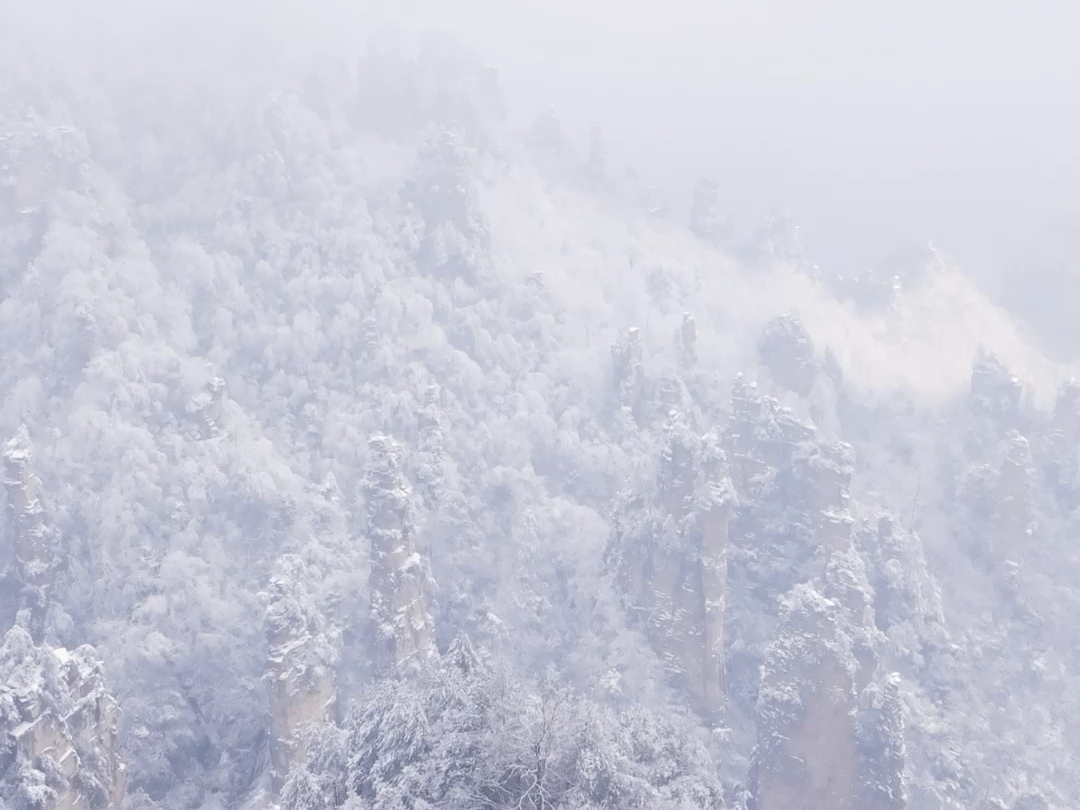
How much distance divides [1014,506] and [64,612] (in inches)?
4258

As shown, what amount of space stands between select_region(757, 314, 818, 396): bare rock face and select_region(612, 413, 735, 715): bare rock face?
49.1 meters

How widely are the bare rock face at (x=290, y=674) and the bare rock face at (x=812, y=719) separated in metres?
36.9

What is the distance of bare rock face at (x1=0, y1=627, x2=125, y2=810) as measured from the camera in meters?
48.6

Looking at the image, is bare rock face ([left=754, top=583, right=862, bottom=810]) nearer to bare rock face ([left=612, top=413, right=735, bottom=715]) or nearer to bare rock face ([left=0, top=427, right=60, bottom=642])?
bare rock face ([left=612, top=413, right=735, bottom=715])

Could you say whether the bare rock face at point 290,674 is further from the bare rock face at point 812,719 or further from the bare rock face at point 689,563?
the bare rock face at point 812,719

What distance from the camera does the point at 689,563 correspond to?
79688 millimetres

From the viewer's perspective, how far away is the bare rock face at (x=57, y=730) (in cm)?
4856

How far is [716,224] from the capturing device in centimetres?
17988

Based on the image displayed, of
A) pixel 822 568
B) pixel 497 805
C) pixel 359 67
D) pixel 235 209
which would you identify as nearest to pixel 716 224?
pixel 359 67

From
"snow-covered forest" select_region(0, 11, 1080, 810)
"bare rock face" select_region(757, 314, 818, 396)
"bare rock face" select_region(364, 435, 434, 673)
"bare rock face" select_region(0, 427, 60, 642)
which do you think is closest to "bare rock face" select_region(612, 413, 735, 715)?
"snow-covered forest" select_region(0, 11, 1080, 810)

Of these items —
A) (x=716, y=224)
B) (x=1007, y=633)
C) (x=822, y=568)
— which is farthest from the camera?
(x=716, y=224)

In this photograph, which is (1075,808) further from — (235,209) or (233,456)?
(235,209)

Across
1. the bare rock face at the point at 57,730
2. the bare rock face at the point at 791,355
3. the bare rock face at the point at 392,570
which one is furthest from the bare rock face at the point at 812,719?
the bare rock face at the point at 791,355

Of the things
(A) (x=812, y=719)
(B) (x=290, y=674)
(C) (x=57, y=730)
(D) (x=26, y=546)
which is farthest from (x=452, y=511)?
(C) (x=57, y=730)
